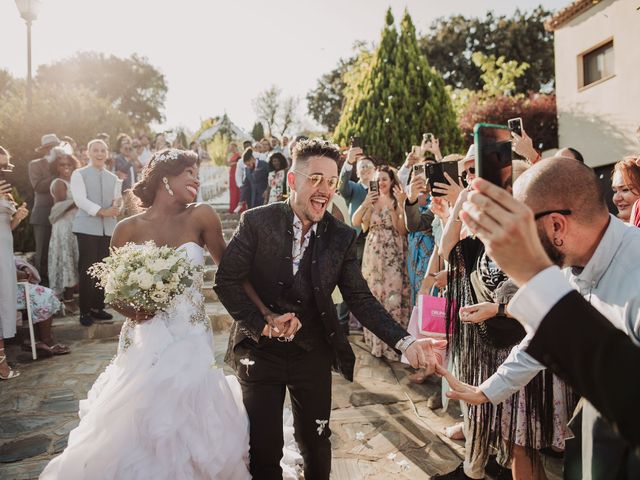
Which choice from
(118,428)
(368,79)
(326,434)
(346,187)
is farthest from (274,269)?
(368,79)

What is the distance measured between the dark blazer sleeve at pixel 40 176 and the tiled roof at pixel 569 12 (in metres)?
15.8

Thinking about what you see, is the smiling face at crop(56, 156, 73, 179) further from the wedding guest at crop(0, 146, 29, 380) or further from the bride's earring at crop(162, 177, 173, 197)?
the bride's earring at crop(162, 177, 173, 197)

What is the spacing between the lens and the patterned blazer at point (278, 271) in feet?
9.52

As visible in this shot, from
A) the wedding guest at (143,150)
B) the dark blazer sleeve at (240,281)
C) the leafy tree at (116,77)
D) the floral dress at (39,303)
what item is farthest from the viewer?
the leafy tree at (116,77)

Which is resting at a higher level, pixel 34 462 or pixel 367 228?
pixel 367 228

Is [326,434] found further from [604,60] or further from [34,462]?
[604,60]

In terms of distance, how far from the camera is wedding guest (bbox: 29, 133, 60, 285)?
26.9 feet

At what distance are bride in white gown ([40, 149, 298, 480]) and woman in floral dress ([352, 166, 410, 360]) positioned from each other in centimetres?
326

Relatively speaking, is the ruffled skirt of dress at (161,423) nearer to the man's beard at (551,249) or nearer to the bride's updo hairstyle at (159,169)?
the bride's updo hairstyle at (159,169)

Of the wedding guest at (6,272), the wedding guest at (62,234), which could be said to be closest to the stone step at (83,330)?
the wedding guest at (62,234)

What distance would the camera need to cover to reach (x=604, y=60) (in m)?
15.1

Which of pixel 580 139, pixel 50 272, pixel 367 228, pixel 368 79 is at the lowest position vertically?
pixel 50 272

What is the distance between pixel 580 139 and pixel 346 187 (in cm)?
1230

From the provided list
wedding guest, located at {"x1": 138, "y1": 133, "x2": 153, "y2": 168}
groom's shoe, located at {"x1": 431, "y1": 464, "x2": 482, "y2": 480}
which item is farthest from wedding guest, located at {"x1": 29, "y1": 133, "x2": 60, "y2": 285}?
groom's shoe, located at {"x1": 431, "y1": 464, "x2": 482, "y2": 480}
